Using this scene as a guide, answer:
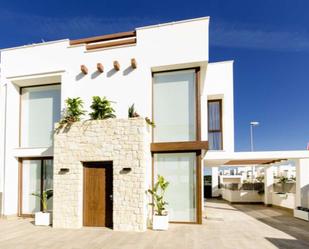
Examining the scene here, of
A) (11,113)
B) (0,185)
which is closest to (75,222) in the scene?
(0,185)

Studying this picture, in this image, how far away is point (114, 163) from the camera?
9.05 metres

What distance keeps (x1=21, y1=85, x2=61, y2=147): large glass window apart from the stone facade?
6.49 ft

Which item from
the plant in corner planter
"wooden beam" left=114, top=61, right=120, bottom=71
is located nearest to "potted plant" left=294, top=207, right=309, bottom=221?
the plant in corner planter

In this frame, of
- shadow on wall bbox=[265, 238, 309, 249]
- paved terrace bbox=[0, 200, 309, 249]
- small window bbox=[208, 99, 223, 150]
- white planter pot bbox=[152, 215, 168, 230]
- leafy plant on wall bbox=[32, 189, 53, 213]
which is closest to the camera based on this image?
shadow on wall bbox=[265, 238, 309, 249]

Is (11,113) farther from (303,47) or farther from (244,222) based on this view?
(303,47)

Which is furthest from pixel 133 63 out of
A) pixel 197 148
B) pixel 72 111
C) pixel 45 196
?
pixel 45 196

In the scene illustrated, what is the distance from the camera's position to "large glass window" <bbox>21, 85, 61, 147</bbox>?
37.6ft

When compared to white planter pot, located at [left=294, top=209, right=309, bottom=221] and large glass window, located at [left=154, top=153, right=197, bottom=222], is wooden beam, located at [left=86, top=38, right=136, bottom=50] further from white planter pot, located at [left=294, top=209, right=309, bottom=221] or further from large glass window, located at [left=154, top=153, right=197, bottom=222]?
white planter pot, located at [left=294, top=209, right=309, bottom=221]

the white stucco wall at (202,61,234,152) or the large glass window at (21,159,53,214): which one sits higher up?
the white stucco wall at (202,61,234,152)

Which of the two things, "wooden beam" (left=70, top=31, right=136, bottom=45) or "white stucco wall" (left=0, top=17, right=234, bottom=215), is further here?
"wooden beam" (left=70, top=31, right=136, bottom=45)

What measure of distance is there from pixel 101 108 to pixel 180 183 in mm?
4027

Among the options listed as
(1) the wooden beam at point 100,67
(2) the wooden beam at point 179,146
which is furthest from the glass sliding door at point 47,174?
(2) the wooden beam at point 179,146

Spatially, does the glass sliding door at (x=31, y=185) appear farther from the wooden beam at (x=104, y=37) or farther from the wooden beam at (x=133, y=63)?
the wooden beam at (x=133, y=63)

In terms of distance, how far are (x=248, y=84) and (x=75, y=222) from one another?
21.0 m
